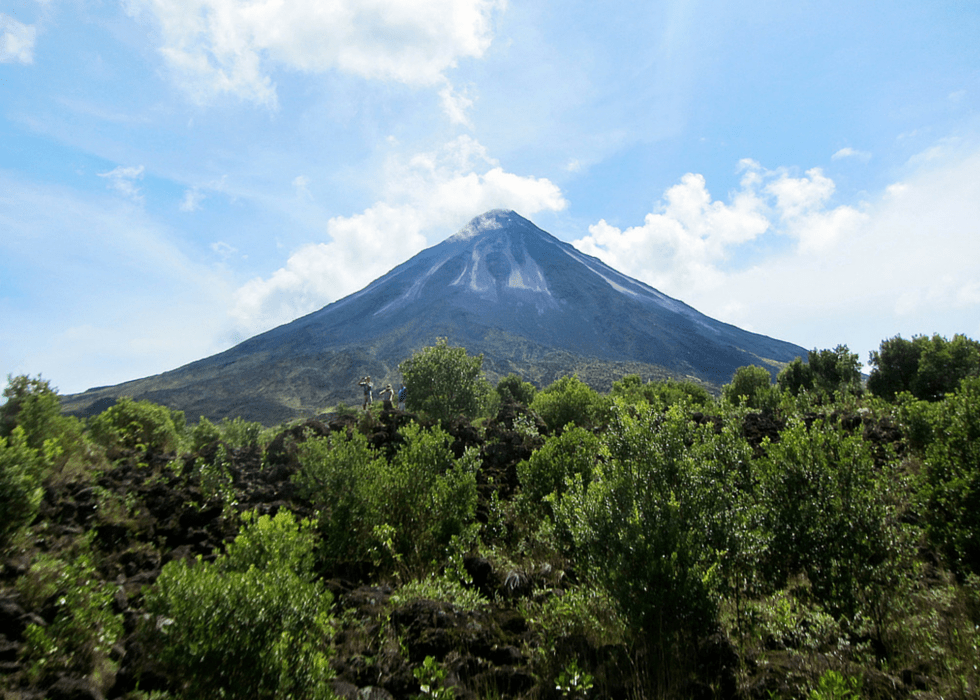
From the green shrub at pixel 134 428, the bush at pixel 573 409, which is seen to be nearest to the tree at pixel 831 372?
the bush at pixel 573 409

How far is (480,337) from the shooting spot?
123 metres

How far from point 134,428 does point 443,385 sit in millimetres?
9930

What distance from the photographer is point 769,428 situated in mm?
13484

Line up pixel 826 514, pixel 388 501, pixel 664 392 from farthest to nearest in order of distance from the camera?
pixel 664 392
pixel 388 501
pixel 826 514

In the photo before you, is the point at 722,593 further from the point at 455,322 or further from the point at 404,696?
the point at 455,322

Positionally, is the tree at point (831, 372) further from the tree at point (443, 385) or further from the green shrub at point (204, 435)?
the green shrub at point (204, 435)

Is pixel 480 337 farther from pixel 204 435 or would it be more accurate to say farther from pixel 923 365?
pixel 204 435

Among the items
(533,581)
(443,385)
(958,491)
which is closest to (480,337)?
(443,385)

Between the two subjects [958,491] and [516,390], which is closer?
[958,491]

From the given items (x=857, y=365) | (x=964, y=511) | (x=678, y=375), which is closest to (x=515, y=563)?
(x=964, y=511)

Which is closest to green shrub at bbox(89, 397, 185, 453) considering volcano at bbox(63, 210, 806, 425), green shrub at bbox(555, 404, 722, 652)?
green shrub at bbox(555, 404, 722, 652)

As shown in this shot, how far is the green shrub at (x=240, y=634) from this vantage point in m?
3.48

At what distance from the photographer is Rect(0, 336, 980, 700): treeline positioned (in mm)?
3922

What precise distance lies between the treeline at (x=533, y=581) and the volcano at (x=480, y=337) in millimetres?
79945
